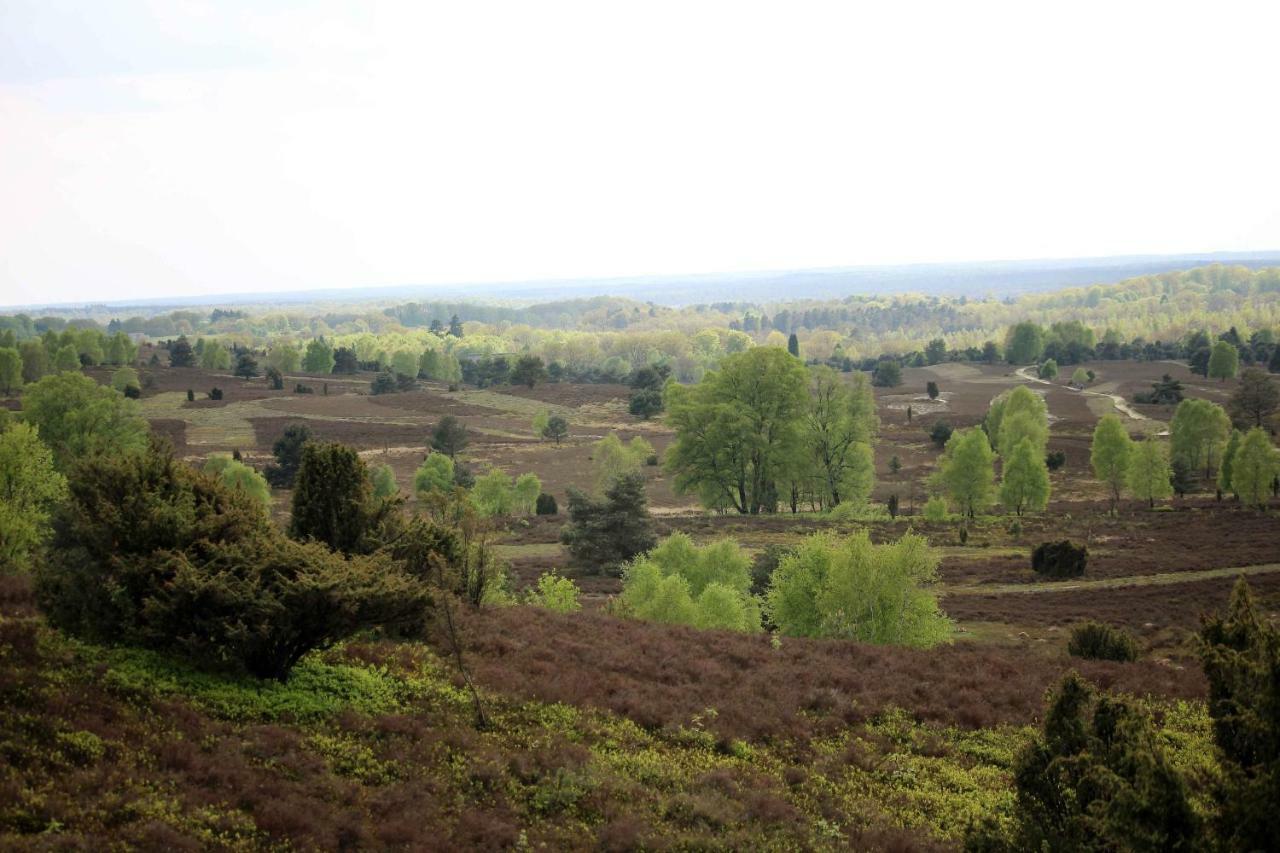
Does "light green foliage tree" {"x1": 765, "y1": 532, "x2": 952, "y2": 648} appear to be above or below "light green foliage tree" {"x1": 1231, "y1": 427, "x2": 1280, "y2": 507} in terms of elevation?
above

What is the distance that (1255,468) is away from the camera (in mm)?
55281

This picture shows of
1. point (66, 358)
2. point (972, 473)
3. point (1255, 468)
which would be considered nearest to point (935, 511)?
point (972, 473)

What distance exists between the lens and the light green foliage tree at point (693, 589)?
2909 cm

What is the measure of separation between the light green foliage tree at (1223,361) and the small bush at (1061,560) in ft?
340

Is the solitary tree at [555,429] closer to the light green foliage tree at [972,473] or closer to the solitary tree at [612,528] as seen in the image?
the light green foliage tree at [972,473]

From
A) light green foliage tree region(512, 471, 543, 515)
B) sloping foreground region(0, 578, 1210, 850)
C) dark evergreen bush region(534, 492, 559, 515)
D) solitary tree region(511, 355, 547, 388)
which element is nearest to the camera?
sloping foreground region(0, 578, 1210, 850)

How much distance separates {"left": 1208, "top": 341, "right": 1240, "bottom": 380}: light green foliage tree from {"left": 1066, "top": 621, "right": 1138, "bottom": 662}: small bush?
405 ft

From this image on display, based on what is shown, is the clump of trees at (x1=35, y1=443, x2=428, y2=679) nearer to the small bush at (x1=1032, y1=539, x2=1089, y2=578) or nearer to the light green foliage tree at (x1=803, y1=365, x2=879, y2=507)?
the small bush at (x1=1032, y1=539, x2=1089, y2=578)

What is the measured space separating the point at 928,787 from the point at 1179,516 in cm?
5184

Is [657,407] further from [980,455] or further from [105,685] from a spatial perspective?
[105,685]

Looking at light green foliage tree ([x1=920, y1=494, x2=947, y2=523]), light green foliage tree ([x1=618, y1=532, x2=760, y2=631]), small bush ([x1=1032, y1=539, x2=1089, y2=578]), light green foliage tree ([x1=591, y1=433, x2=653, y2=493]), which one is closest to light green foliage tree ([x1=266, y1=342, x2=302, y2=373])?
light green foliage tree ([x1=591, y1=433, x2=653, y2=493])

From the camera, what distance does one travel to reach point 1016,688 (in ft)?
66.1

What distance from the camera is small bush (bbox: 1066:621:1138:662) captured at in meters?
24.0

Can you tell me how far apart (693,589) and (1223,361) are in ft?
402
